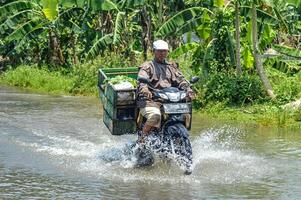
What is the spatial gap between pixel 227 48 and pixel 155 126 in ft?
29.1

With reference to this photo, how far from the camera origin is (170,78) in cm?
980

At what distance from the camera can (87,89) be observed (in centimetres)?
2186

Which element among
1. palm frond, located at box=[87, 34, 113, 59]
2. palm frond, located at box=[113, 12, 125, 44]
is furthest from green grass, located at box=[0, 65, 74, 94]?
palm frond, located at box=[113, 12, 125, 44]

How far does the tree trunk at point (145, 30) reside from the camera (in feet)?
76.4

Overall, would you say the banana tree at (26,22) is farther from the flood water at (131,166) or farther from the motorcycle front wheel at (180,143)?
the motorcycle front wheel at (180,143)

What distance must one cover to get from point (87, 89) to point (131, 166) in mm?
12261

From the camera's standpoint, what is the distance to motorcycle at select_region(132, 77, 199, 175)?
9.16m

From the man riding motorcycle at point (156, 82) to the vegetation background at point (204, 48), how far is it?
5067 millimetres

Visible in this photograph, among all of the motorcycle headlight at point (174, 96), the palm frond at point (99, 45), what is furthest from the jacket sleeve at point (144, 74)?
the palm frond at point (99, 45)

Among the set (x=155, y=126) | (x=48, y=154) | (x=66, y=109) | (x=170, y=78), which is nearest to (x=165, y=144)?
(x=155, y=126)

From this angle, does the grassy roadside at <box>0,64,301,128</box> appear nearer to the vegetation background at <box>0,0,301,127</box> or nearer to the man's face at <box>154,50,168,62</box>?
the vegetation background at <box>0,0,301,127</box>

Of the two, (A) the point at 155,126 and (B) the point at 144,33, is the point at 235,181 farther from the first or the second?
(B) the point at 144,33

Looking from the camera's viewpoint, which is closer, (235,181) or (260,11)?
(235,181)

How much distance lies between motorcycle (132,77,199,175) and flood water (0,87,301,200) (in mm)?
253
